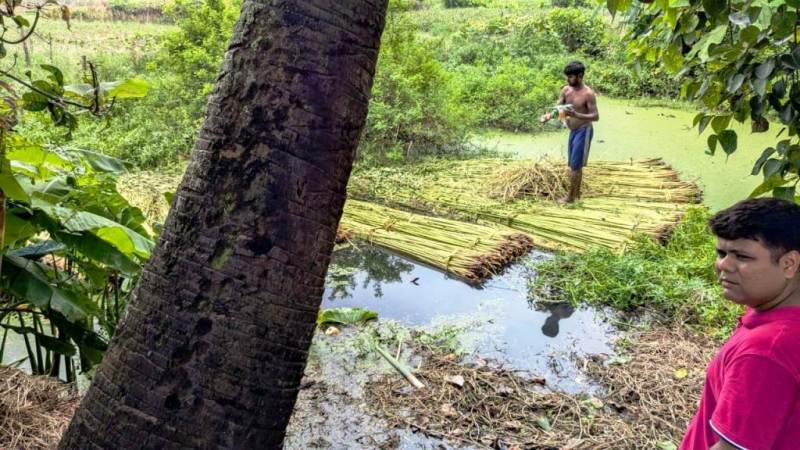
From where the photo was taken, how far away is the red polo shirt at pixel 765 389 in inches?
44.5

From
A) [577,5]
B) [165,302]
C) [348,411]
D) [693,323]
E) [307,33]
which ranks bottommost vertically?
[348,411]

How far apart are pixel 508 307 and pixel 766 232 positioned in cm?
282

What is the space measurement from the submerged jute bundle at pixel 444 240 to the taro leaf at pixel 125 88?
2.57m

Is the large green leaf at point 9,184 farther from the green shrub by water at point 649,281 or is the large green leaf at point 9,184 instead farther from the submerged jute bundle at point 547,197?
the submerged jute bundle at point 547,197

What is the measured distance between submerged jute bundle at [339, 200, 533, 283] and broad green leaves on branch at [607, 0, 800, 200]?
8.19ft

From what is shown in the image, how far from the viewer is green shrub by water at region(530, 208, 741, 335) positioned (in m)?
3.79

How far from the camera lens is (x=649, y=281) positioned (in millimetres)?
4109

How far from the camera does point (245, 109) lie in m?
1.02

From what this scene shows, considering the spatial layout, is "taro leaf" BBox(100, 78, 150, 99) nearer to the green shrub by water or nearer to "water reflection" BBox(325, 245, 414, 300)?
"water reflection" BBox(325, 245, 414, 300)

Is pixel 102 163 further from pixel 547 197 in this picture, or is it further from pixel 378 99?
pixel 378 99

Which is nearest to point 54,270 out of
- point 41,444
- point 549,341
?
point 41,444

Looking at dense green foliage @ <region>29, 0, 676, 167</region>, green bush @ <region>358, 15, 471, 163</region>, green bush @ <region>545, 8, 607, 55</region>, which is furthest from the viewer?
green bush @ <region>545, 8, 607, 55</region>

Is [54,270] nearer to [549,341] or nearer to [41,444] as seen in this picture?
[41,444]

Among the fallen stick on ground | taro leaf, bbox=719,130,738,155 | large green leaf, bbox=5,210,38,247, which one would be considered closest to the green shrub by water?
the fallen stick on ground
